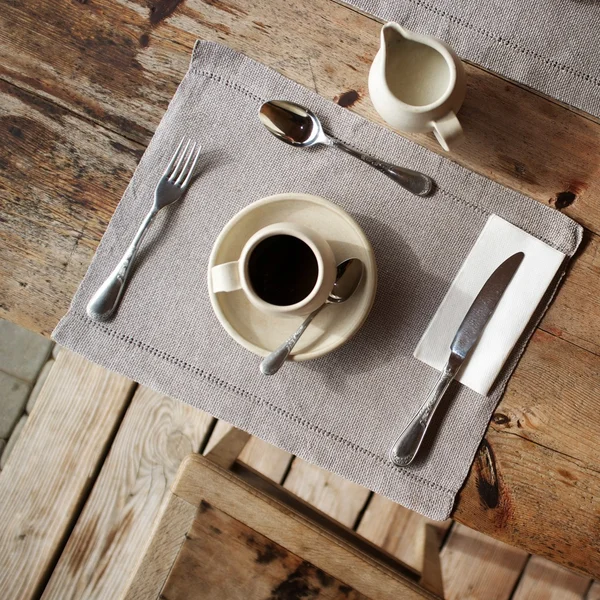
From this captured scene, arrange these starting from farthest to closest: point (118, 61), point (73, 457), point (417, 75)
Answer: point (73, 457), point (118, 61), point (417, 75)

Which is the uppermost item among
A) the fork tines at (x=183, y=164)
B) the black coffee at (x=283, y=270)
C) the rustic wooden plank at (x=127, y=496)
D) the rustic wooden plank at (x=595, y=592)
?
the fork tines at (x=183, y=164)

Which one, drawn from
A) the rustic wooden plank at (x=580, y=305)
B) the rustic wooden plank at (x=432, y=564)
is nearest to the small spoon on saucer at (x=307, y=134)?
the rustic wooden plank at (x=580, y=305)

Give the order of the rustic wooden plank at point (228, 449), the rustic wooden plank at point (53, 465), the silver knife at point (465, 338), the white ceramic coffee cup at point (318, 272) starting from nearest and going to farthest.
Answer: the white ceramic coffee cup at point (318, 272)
the silver knife at point (465, 338)
the rustic wooden plank at point (228, 449)
the rustic wooden plank at point (53, 465)

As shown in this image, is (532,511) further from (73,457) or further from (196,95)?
(73,457)

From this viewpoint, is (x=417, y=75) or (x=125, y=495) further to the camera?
(x=125, y=495)

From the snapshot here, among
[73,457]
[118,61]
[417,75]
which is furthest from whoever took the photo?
[73,457]

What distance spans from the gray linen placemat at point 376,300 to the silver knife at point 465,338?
2 centimetres

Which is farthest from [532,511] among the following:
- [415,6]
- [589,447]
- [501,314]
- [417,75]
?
[415,6]

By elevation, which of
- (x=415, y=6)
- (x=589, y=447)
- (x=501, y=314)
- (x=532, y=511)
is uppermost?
(x=415, y=6)

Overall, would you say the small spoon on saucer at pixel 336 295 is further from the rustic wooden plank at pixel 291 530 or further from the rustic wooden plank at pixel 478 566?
the rustic wooden plank at pixel 478 566

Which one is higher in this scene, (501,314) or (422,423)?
(501,314)

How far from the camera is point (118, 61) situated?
764 millimetres

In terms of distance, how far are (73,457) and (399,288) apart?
789mm

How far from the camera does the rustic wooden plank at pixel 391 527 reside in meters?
1.19
